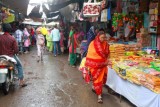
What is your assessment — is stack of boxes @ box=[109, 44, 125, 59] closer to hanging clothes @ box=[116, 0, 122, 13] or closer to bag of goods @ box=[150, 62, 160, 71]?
bag of goods @ box=[150, 62, 160, 71]

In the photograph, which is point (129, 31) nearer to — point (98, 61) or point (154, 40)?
point (154, 40)

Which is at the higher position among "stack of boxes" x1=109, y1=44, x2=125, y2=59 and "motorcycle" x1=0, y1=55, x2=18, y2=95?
"stack of boxes" x1=109, y1=44, x2=125, y2=59

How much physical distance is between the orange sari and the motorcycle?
7.35ft

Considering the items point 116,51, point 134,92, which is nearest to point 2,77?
point 116,51

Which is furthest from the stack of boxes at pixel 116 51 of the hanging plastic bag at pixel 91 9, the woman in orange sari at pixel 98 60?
the hanging plastic bag at pixel 91 9

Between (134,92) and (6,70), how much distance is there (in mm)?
3479

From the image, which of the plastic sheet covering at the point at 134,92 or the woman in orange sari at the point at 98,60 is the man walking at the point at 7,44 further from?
the plastic sheet covering at the point at 134,92

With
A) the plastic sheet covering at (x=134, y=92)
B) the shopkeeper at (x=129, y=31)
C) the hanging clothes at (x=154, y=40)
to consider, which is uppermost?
the shopkeeper at (x=129, y=31)

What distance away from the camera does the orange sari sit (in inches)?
274

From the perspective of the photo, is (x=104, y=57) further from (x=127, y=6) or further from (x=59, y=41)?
(x=59, y=41)

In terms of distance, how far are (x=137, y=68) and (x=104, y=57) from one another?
3.37 feet

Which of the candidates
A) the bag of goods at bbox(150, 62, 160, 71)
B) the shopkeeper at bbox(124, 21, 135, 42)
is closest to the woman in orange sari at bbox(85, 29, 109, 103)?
the bag of goods at bbox(150, 62, 160, 71)

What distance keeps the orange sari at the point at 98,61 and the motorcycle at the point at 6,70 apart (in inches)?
88.2

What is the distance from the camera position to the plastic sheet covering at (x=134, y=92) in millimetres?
5090
